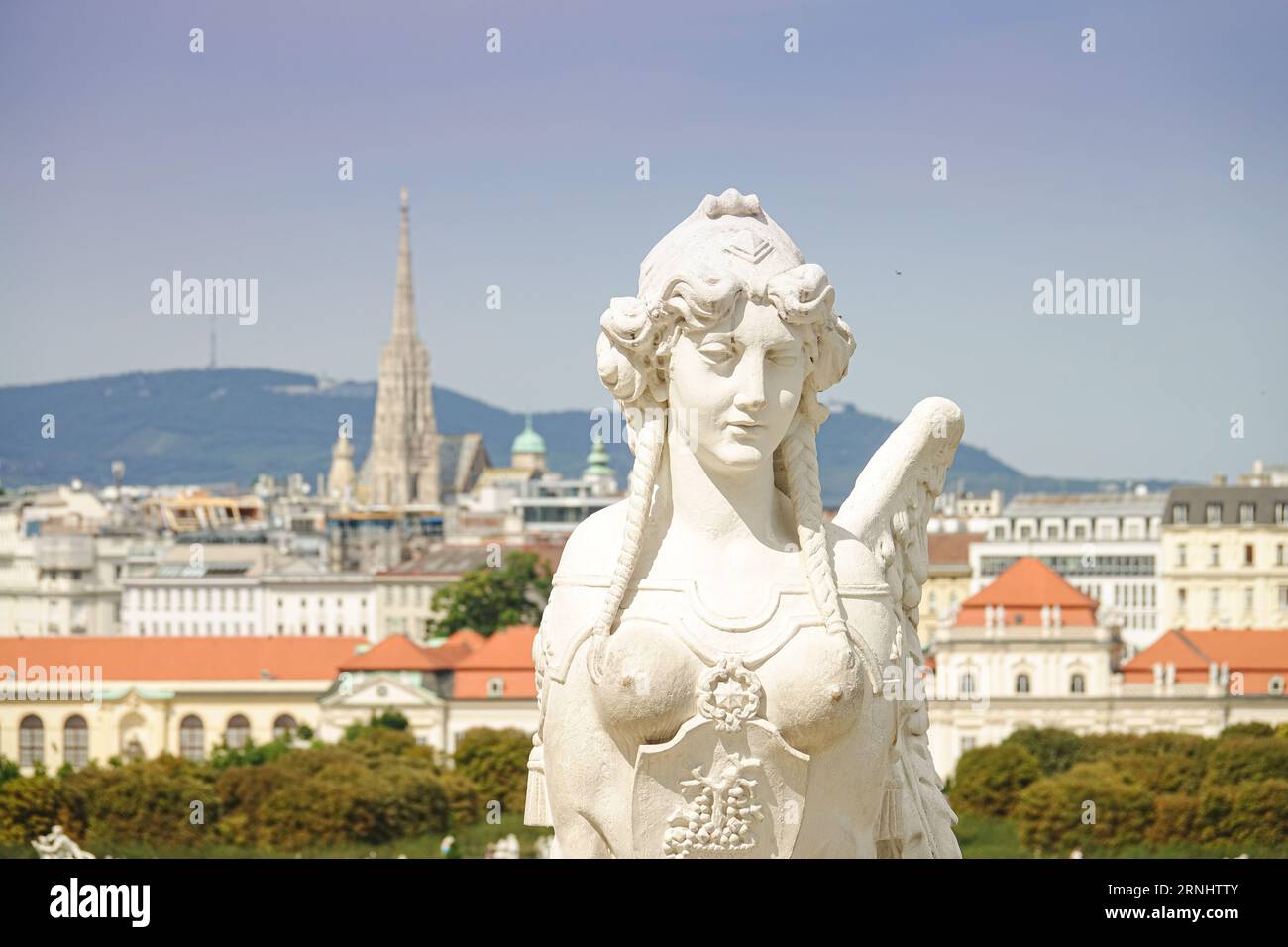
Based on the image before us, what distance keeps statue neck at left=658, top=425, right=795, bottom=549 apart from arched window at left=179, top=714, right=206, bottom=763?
12182 cm

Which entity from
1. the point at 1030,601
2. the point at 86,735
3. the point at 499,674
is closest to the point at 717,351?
the point at 1030,601

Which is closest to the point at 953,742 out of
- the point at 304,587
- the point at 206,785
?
the point at 206,785

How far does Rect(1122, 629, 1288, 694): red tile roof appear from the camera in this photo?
12169cm

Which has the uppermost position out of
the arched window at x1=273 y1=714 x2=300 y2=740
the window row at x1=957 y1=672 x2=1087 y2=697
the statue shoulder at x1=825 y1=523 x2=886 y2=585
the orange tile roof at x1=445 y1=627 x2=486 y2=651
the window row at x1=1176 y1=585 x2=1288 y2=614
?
the statue shoulder at x1=825 y1=523 x2=886 y2=585

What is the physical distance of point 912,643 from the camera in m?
14.1

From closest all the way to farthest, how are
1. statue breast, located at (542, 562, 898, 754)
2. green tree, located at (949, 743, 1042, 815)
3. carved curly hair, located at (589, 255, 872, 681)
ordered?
statue breast, located at (542, 562, 898, 754), carved curly hair, located at (589, 255, 872, 681), green tree, located at (949, 743, 1042, 815)

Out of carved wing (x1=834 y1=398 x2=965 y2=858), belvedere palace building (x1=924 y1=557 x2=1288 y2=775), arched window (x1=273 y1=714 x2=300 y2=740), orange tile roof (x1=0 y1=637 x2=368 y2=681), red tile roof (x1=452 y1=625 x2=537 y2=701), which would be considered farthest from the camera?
orange tile roof (x1=0 y1=637 x2=368 y2=681)

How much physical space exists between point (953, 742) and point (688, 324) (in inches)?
4375

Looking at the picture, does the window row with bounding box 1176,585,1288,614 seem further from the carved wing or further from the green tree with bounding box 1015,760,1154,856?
the carved wing

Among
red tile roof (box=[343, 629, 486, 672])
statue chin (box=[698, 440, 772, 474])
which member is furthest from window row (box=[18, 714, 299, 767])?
statue chin (box=[698, 440, 772, 474])

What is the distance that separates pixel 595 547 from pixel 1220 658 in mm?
112650

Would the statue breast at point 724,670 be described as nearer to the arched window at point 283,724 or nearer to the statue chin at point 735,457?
the statue chin at point 735,457
